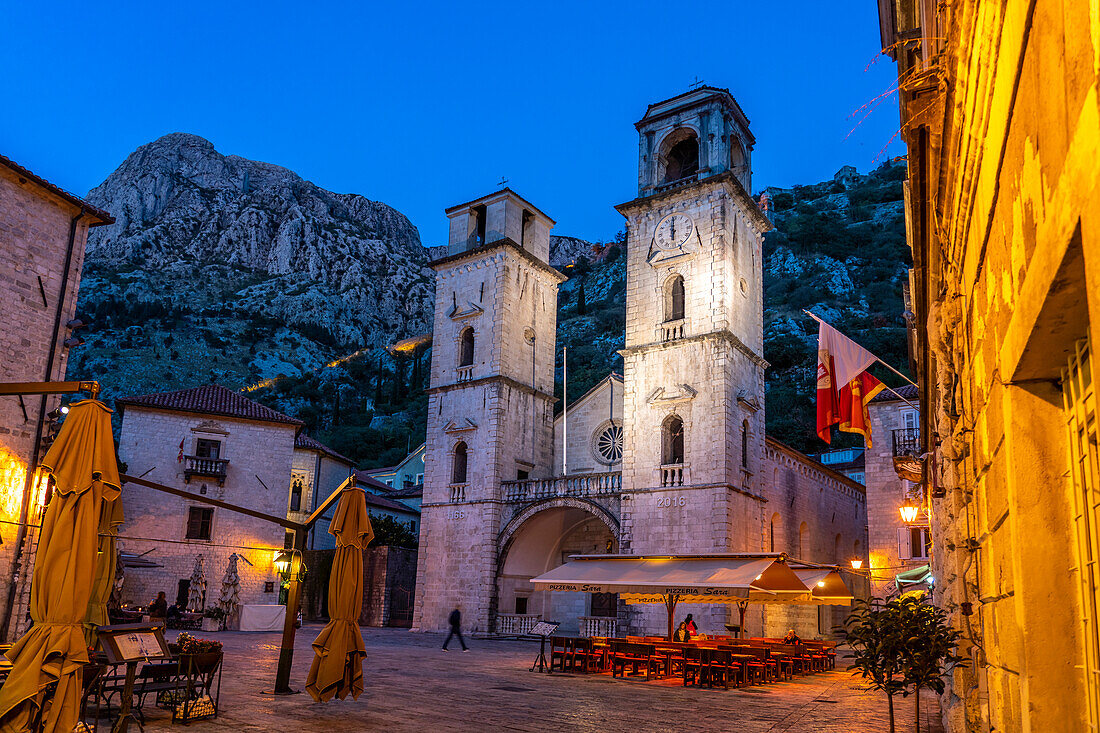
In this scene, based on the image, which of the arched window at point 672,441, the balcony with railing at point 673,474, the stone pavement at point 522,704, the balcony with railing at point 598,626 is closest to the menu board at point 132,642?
the stone pavement at point 522,704

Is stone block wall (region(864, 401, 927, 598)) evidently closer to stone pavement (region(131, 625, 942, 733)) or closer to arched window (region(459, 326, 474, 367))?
stone pavement (region(131, 625, 942, 733))

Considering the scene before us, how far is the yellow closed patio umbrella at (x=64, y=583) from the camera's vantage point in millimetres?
6797

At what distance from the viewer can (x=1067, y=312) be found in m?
2.74

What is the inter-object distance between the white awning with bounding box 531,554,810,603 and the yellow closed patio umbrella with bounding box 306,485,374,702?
247 inches

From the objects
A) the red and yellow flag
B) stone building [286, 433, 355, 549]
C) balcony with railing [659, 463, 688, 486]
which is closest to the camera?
the red and yellow flag

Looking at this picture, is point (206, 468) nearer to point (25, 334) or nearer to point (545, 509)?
point (545, 509)

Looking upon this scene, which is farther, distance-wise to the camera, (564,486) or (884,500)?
(564,486)

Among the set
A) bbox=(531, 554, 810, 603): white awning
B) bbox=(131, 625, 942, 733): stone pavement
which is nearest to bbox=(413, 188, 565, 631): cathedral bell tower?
bbox=(131, 625, 942, 733): stone pavement

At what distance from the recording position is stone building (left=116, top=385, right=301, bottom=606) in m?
33.6

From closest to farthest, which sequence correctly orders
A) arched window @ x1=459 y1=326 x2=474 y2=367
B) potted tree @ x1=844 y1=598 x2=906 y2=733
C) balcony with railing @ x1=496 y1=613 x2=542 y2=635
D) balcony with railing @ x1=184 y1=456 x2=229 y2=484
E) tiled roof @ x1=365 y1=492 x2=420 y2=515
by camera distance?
1. potted tree @ x1=844 y1=598 x2=906 y2=733
2. balcony with railing @ x1=496 y1=613 x2=542 y2=635
3. arched window @ x1=459 y1=326 x2=474 y2=367
4. balcony with railing @ x1=184 y1=456 x2=229 y2=484
5. tiled roof @ x1=365 y1=492 x2=420 y2=515

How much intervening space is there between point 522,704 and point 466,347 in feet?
76.0

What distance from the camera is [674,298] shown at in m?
29.4

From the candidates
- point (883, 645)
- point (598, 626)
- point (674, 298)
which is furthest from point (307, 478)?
point (883, 645)

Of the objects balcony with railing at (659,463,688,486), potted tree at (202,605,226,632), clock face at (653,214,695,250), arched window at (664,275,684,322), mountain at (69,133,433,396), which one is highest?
mountain at (69,133,433,396)
